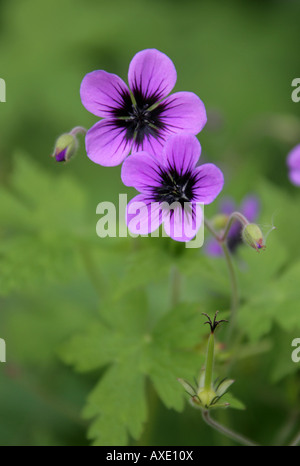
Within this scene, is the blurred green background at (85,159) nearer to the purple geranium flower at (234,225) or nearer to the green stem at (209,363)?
the purple geranium flower at (234,225)

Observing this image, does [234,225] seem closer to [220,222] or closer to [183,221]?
[220,222]

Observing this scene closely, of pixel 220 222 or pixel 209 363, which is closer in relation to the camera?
pixel 209 363

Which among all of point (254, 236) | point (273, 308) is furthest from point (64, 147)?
point (273, 308)

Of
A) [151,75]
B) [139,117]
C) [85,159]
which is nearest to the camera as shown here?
[151,75]

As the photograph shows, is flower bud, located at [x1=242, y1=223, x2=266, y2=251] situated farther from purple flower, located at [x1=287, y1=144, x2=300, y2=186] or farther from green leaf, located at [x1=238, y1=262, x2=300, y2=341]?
purple flower, located at [x1=287, y1=144, x2=300, y2=186]

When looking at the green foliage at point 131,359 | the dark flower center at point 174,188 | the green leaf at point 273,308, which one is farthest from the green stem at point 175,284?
the dark flower center at point 174,188

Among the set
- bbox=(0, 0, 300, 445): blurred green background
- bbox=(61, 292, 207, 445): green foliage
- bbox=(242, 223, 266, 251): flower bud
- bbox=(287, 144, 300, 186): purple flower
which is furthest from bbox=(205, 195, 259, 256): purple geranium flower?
bbox=(242, 223, 266, 251): flower bud
